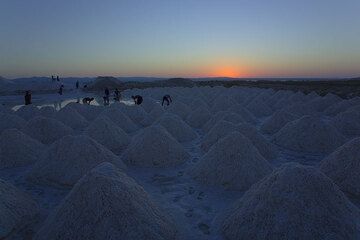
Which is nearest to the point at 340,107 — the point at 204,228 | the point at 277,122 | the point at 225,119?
the point at 277,122

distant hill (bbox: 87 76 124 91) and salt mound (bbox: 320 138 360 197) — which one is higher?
salt mound (bbox: 320 138 360 197)

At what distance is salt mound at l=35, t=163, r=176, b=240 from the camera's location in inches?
193

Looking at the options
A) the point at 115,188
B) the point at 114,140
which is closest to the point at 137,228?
the point at 115,188

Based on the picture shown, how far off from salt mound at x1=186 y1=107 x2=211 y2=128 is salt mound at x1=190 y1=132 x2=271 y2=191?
7.33 metres

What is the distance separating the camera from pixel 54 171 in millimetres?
8195

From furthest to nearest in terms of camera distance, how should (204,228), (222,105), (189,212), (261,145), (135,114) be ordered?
(222,105) → (135,114) → (261,145) → (189,212) → (204,228)

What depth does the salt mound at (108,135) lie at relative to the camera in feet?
37.0

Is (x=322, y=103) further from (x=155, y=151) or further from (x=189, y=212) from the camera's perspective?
(x=189, y=212)

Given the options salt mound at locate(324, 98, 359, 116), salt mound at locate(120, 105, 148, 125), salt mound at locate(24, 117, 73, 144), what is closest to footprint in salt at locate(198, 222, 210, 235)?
salt mound at locate(24, 117, 73, 144)

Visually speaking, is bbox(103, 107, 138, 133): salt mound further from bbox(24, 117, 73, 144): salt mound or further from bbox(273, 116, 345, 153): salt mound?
bbox(273, 116, 345, 153): salt mound

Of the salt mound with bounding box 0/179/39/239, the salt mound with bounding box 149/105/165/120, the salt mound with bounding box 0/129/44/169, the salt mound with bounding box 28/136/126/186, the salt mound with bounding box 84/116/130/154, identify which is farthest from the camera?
the salt mound with bounding box 149/105/165/120

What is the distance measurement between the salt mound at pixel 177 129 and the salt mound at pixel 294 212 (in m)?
7.14

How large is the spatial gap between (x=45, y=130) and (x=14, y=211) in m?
7.21

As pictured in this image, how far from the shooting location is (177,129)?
1289 cm
